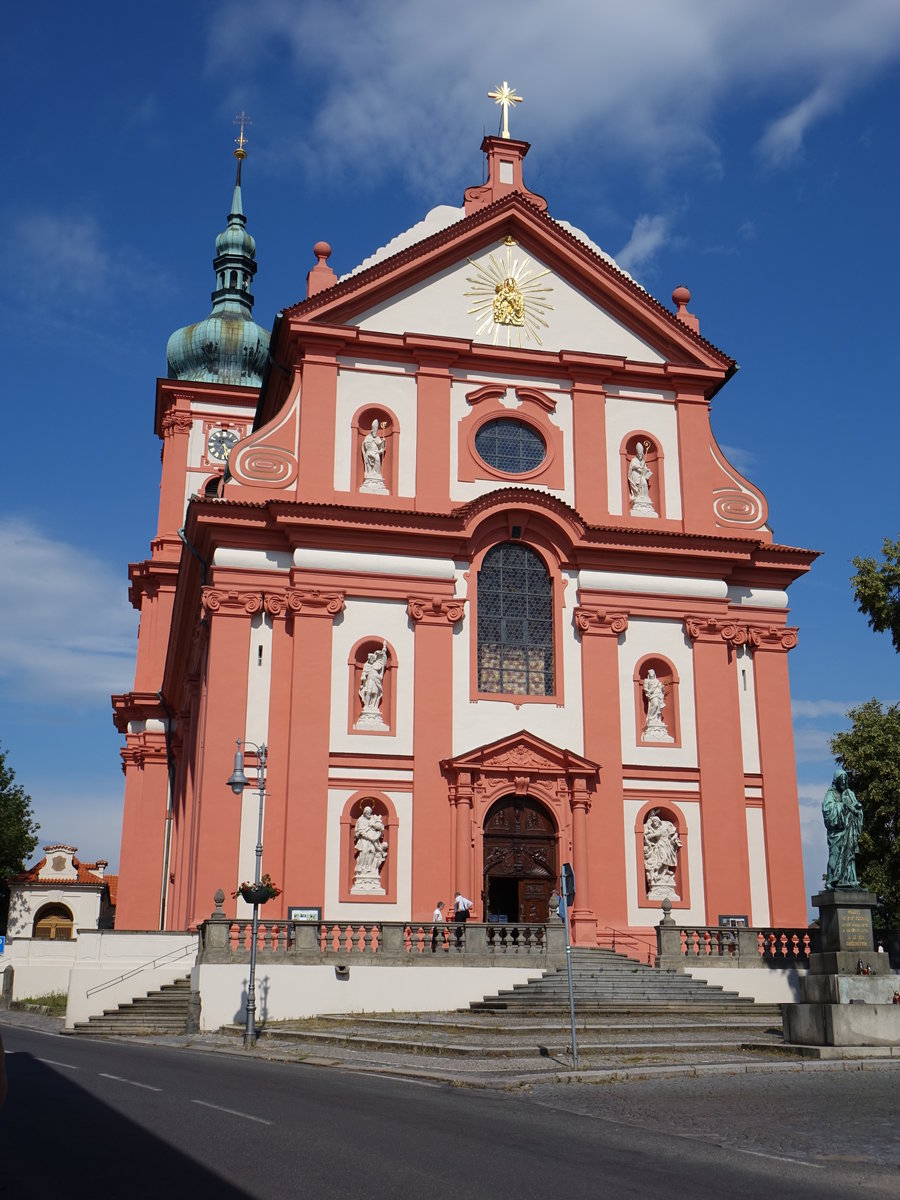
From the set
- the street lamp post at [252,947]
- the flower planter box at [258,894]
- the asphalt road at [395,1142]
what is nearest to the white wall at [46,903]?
the flower planter box at [258,894]

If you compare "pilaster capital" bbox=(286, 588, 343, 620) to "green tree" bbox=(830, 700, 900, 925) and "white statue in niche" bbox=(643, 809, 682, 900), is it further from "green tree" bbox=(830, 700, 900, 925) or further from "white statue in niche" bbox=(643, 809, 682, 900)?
"green tree" bbox=(830, 700, 900, 925)

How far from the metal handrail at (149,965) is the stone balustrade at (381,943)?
1702 millimetres

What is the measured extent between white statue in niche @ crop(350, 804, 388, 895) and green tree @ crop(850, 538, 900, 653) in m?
14.2

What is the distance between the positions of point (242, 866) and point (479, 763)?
5649 millimetres

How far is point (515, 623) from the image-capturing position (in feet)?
102

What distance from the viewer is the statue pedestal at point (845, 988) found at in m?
18.2

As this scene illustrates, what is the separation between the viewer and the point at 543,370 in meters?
32.8

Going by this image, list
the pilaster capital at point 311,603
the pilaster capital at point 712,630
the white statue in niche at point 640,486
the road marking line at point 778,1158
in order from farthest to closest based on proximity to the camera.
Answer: the white statue in niche at point 640,486 < the pilaster capital at point 712,630 < the pilaster capital at point 311,603 < the road marking line at point 778,1158

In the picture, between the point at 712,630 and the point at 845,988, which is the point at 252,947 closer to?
the point at 845,988

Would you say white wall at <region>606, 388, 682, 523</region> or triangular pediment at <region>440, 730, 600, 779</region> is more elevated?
white wall at <region>606, 388, 682, 523</region>

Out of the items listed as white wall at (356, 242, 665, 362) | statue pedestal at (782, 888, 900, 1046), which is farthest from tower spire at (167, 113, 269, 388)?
statue pedestal at (782, 888, 900, 1046)

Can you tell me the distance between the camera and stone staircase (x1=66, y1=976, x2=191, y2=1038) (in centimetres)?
2464

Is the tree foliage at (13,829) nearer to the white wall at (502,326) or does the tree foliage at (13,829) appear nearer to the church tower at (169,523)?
the church tower at (169,523)

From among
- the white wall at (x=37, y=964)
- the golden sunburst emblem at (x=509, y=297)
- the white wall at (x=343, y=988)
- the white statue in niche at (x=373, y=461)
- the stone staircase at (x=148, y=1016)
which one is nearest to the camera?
the white wall at (x=343, y=988)
